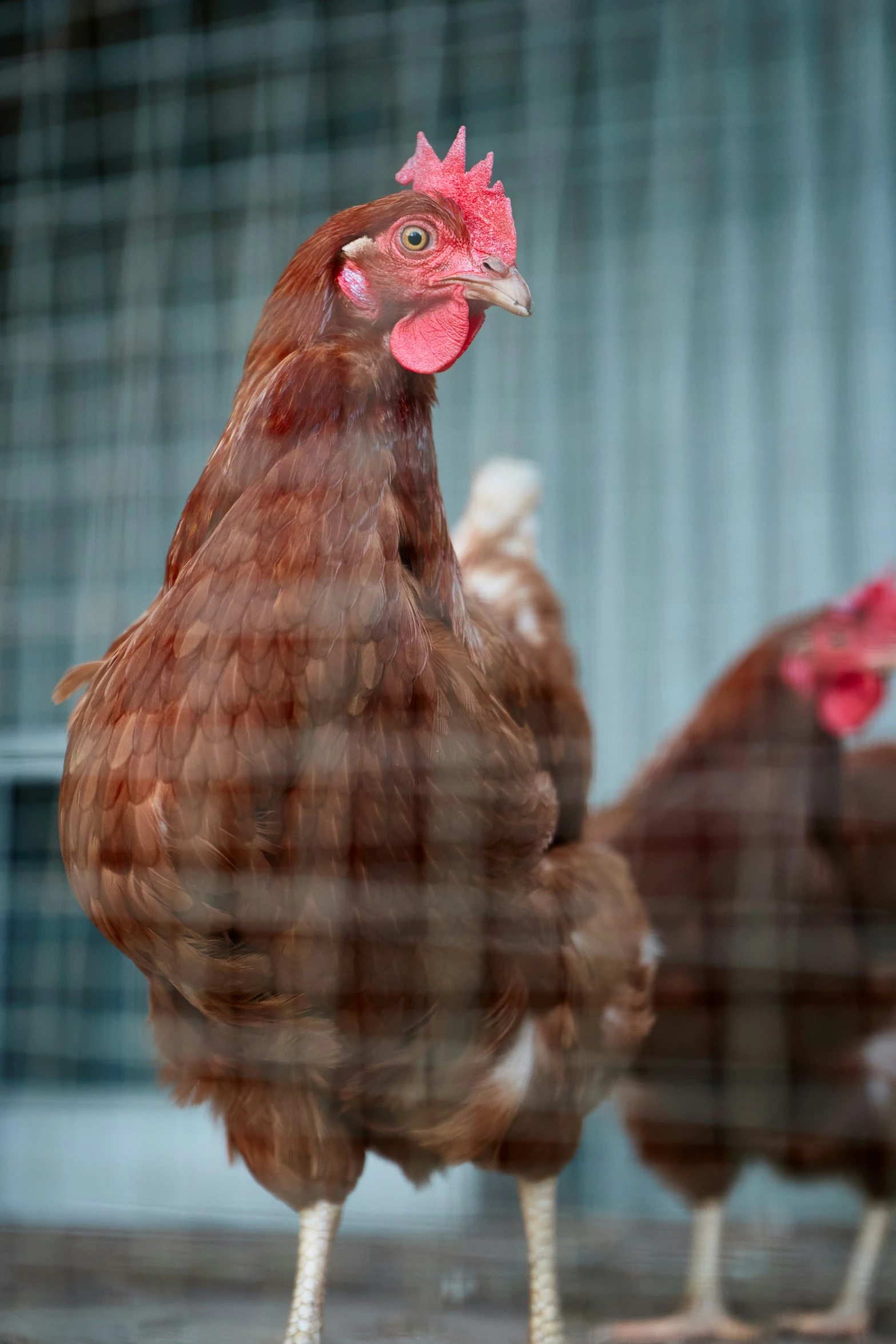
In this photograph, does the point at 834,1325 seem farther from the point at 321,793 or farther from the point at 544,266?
the point at 544,266

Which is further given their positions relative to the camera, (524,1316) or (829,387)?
(829,387)

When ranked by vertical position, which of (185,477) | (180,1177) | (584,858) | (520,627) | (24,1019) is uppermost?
(185,477)

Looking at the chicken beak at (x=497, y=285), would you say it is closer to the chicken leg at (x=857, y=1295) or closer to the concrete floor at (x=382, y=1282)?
the concrete floor at (x=382, y=1282)

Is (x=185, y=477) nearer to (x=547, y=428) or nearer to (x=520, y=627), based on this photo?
(x=547, y=428)

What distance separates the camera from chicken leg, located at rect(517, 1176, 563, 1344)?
1.12 meters

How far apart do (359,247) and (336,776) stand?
1.45 feet

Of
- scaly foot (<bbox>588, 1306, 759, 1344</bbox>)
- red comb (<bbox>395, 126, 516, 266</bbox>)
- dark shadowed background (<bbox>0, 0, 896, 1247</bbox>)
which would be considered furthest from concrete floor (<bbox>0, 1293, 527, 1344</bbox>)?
red comb (<bbox>395, 126, 516, 266</bbox>)

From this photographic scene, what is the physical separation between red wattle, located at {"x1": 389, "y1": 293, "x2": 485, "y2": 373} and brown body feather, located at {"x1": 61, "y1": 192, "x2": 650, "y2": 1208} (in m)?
0.02

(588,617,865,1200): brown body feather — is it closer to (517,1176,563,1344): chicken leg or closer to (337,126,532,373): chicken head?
(517,1176,563,1344): chicken leg

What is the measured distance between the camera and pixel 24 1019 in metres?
2.12

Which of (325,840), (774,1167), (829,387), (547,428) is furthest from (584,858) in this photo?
(547,428)

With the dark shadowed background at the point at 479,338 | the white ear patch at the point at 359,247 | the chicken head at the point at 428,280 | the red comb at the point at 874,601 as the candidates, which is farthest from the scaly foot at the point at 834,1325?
the white ear patch at the point at 359,247

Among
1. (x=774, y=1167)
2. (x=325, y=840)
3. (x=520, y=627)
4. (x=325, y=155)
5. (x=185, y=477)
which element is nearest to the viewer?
(x=325, y=840)

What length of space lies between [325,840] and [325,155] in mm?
1458
